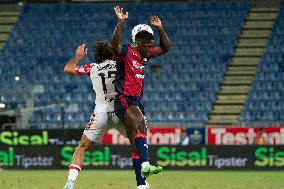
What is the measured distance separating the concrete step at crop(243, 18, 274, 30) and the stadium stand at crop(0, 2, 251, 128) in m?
0.30

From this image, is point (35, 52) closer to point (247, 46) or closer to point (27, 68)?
point (27, 68)

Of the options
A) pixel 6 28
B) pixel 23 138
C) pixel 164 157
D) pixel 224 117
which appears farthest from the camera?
pixel 6 28

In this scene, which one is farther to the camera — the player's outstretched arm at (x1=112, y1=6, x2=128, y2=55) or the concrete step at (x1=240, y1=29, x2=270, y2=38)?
the concrete step at (x1=240, y1=29, x2=270, y2=38)

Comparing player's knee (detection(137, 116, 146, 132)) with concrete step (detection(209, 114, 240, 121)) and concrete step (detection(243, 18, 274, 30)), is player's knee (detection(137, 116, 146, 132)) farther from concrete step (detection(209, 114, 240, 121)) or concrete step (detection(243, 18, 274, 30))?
concrete step (detection(243, 18, 274, 30))

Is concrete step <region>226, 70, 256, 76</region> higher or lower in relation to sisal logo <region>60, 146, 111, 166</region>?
higher

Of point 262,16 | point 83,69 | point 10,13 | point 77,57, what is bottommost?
point 83,69

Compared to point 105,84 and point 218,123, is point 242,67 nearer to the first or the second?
point 218,123

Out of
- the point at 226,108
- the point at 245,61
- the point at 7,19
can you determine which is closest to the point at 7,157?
A: the point at 226,108

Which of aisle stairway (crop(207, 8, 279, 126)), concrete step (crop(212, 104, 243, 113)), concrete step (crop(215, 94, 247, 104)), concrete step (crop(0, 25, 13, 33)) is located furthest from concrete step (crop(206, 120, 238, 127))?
concrete step (crop(0, 25, 13, 33))

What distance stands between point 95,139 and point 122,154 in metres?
12.4

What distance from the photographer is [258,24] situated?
35.7 metres

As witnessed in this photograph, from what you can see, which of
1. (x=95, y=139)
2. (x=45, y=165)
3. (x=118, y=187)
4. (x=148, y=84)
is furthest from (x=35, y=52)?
(x=95, y=139)

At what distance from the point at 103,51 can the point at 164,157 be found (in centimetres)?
1246

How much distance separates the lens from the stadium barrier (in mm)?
24328
